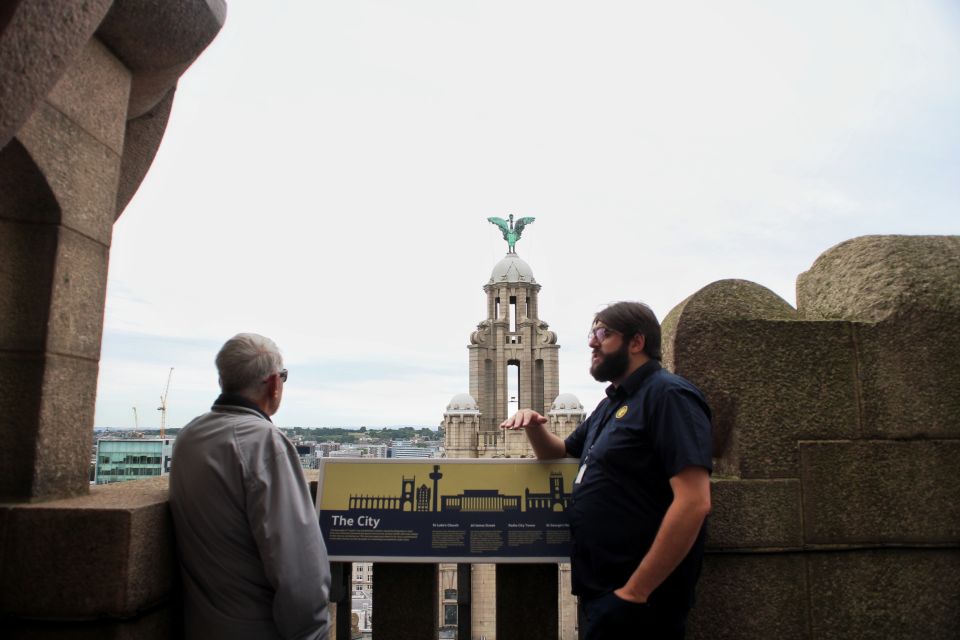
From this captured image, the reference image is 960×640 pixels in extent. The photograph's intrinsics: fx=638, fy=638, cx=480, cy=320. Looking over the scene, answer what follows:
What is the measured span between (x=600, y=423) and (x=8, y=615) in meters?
2.13

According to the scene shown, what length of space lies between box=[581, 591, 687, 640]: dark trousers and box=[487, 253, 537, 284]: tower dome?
48.8 metres

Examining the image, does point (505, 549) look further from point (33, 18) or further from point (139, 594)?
point (33, 18)

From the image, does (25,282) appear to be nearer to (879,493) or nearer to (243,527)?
(243,527)

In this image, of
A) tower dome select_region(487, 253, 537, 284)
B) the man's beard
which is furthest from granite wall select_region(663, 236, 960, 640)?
tower dome select_region(487, 253, 537, 284)

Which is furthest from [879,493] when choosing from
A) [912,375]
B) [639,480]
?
[639,480]

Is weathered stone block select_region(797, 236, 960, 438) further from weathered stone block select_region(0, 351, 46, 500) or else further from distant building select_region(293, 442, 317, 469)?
weathered stone block select_region(0, 351, 46, 500)

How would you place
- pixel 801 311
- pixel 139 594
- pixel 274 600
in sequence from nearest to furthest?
pixel 274 600 → pixel 139 594 → pixel 801 311

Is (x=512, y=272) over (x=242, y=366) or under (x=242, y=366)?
over

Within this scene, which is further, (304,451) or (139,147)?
(304,451)

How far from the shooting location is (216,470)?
2.06m

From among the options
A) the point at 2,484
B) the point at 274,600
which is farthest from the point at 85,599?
the point at 274,600

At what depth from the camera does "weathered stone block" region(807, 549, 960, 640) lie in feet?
9.05

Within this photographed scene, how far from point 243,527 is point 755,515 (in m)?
2.09

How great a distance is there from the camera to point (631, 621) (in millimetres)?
2053
